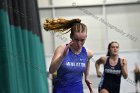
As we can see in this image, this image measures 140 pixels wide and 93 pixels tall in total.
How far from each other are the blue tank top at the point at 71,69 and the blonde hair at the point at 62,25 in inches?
8.3

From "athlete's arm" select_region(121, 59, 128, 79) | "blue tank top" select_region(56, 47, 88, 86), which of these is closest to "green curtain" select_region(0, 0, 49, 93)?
"blue tank top" select_region(56, 47, 88, 86)

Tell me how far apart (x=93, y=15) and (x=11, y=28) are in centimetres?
593

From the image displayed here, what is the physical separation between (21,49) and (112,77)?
3211 millimetres

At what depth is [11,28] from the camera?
783 millimetres

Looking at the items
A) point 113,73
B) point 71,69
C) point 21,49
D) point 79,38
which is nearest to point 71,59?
point 71,69

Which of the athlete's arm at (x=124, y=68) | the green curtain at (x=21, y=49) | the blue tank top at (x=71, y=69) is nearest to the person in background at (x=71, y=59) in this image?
the blue tank top at (x=71, y=69)

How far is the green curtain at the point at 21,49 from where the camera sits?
2.52ft

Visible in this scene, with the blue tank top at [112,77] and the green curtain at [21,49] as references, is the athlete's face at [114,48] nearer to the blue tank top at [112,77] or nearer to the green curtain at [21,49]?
the blue tank top at [112,77]

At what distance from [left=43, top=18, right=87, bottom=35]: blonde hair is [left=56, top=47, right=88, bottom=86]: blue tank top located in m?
0.21

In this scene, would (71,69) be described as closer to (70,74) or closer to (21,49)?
(70,74)

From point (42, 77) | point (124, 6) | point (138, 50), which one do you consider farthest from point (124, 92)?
point (42, 77)

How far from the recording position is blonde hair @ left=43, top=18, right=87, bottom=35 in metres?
2.04

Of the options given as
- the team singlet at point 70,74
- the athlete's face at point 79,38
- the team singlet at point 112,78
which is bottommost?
the team singlet at point 112,78

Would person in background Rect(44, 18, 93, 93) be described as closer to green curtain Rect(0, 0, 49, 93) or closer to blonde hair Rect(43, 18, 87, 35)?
blonde hair Rect(43, 18, 87, 35)
